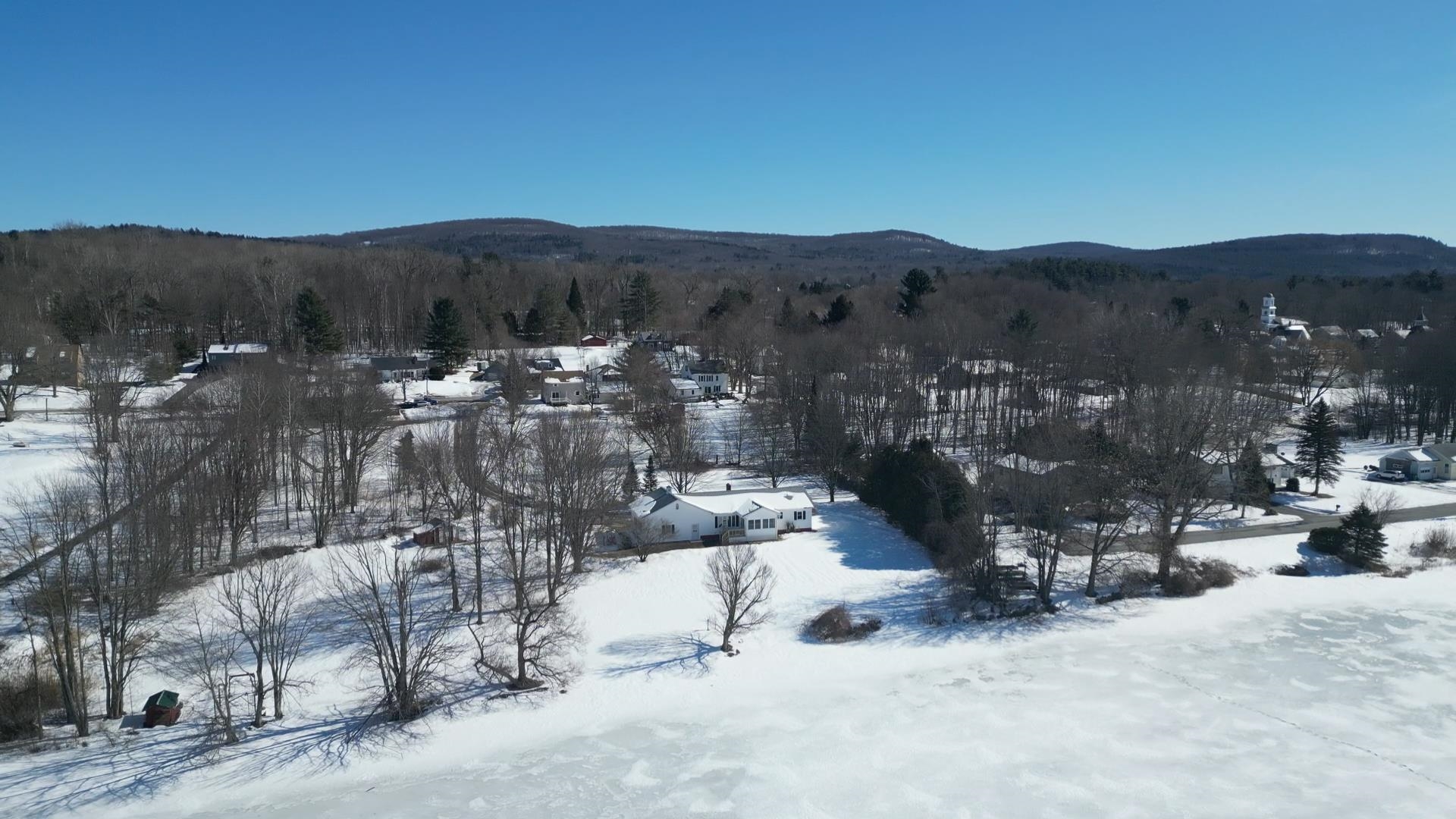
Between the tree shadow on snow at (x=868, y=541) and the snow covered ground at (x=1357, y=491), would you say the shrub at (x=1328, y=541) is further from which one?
the tree shadow on snow at (x=868, y=541)

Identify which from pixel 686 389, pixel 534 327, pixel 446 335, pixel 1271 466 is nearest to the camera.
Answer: pixel 1271 466

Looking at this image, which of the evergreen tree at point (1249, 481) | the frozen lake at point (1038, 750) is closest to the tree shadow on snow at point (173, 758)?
the frozen lake at point (1038, 750)

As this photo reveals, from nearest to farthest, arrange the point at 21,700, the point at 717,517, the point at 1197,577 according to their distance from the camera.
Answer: the point at 21,700
the point at 1197,577
the point at 717,517

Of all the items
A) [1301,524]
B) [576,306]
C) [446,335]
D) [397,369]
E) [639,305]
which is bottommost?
[1301,524]

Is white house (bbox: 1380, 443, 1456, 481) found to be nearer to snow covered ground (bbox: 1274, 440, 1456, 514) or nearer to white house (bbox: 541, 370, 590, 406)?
snow covered ground (bbox: 1274, 440, 1456, 514)

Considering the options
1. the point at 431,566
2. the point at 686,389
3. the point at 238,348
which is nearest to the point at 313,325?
the point at 238,348

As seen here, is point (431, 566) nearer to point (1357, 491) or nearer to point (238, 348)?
point (1357, 491)

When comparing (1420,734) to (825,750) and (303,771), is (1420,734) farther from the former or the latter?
(303,771)
